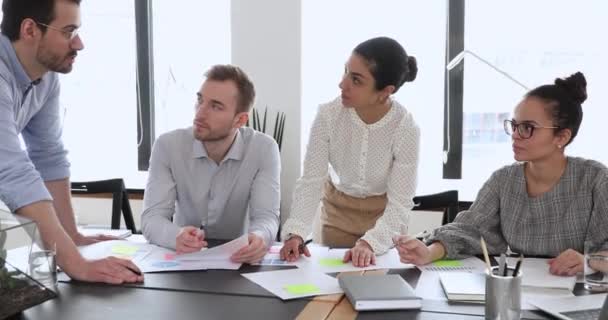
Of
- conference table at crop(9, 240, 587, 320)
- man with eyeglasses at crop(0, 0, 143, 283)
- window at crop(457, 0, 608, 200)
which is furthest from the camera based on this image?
window at crop(457, 0, 608, 200)

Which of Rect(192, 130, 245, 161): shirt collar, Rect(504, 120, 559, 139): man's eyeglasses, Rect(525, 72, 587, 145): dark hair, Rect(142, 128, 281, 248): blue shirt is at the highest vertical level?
Rect(525, 72, 587, 145): dark hair

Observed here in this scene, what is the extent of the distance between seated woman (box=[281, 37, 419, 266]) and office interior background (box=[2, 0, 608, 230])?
131cm

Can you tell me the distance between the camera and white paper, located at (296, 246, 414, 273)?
1.82m

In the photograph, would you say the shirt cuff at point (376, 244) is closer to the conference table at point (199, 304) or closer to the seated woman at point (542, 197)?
the seated woman at point (542, 197)

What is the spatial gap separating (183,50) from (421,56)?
1.62 m

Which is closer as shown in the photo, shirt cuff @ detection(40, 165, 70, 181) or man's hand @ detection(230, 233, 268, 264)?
man's hand @ detection(230, 233, 268, 264)

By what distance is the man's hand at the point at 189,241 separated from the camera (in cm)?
192

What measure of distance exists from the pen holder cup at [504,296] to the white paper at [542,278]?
1.03 ft

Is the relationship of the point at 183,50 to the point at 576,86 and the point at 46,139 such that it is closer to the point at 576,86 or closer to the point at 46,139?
the point at 46,139

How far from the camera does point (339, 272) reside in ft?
5.84

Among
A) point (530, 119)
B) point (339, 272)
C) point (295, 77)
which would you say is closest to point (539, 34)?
point (295, 77)

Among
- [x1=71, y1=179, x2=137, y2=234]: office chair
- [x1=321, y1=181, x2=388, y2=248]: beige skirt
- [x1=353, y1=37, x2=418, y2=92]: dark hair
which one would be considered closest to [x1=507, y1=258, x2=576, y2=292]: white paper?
[x1=321, y1=181, x2=388, y2=248]: beige skirt

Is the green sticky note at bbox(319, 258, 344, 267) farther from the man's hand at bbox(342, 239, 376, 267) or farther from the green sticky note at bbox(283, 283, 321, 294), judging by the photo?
the green sticky note at bbox(283, 283, 321, 294)

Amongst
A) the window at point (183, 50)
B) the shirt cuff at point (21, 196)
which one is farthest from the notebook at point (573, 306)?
the window at point (183, 50)
